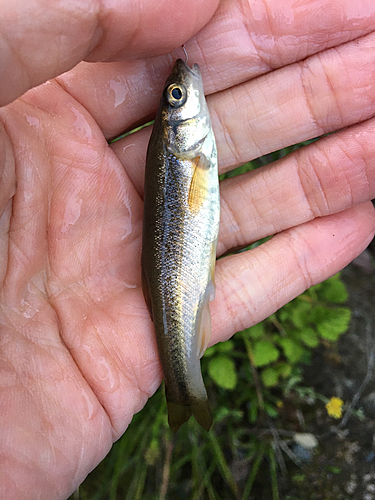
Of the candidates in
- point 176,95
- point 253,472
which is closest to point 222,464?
point 253,472

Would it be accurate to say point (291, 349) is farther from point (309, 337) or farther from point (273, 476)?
point (273, 476)

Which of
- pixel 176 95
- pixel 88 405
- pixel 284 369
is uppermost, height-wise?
pixel 176 95

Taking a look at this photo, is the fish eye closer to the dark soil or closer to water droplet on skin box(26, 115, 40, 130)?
water droplet on skin box(26, 115, 40, 130)

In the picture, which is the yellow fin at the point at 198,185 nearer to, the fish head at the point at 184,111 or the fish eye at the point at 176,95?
the fish head at the point at 184,111

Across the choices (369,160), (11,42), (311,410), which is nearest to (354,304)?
(311,410)

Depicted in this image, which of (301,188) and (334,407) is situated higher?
(301,188)

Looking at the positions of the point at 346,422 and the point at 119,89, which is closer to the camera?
the point at 119,89

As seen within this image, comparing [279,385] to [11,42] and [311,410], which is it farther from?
[11,42]

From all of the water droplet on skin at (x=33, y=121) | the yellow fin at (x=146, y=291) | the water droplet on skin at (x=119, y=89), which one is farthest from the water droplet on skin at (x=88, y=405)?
the water droplet on skin at (x=119, y=89)
